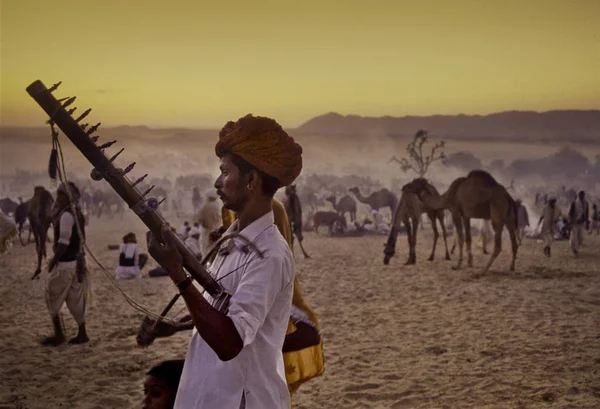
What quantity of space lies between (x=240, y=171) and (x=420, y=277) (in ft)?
40.3

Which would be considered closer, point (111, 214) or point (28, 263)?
point (28, 263)

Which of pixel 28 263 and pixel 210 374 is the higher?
pixel 210 374

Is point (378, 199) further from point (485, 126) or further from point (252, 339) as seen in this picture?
point (485, 126)

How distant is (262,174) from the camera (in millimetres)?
2572

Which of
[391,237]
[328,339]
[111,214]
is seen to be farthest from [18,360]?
[111,214]

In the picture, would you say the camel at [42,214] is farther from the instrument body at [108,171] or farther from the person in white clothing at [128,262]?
the instrument body at [108,171]

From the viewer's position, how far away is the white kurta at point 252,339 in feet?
7.61

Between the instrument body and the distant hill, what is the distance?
86910 millimetres

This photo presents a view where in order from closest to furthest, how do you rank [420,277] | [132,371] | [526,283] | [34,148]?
[132,371] < [526,283] < [420,277] < [34,148]

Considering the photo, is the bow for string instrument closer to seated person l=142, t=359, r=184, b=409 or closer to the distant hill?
seated person l=142, t=359, r=184, b=409

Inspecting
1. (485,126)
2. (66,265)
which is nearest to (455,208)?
(66,265)

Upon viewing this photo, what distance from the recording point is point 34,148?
5688cm

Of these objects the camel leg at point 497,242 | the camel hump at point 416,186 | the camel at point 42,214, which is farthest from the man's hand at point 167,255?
the camel hump at point 416,186

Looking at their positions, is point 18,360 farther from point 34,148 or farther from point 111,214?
point 34,148
